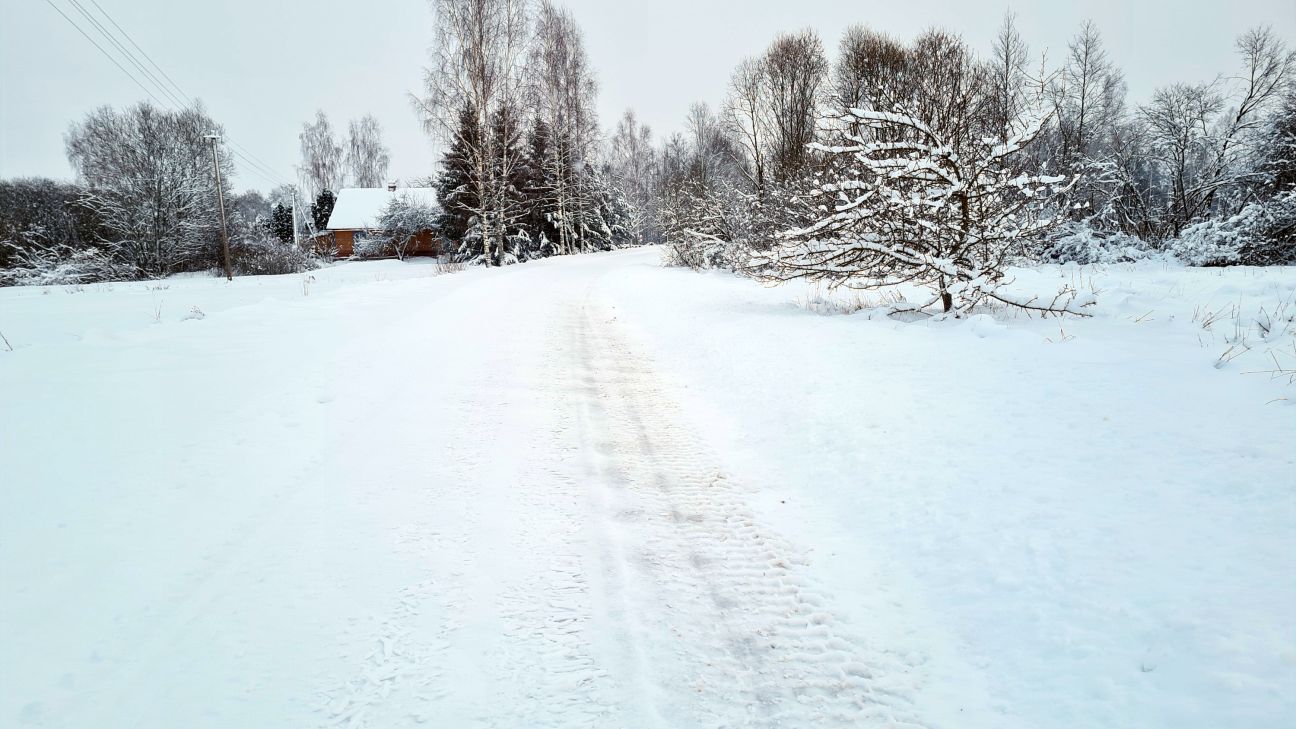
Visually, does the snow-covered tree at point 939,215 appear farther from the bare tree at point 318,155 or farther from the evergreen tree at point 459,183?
the bare tree at point 318,155

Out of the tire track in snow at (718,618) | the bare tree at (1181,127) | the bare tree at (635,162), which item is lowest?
the tire track in snow at (718,618)

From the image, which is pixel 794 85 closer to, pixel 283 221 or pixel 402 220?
pixel 402 220

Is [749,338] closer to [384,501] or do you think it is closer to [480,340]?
[480,340]

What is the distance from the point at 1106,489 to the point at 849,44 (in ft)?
80.0

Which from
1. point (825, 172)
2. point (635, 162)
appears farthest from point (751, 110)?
point (635, 162)

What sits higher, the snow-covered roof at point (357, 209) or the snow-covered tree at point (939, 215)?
the snow-covered roof at point (357, 209)

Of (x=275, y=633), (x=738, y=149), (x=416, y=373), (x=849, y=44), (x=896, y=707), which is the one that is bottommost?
(x=896, y=707)

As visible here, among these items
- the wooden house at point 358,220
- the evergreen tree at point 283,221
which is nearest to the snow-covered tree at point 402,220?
the wooden house at point 358,220

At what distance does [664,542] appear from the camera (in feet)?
9.26

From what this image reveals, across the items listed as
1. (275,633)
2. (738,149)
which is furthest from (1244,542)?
(738,149)

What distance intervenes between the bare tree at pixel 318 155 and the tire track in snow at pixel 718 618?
72826 mm

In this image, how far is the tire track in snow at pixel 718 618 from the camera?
1.86 metres

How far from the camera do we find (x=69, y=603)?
221 cm

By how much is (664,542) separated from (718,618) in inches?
23.3
